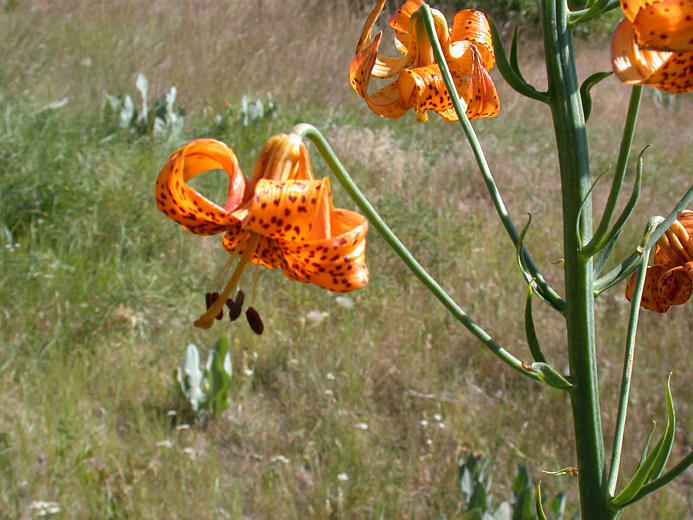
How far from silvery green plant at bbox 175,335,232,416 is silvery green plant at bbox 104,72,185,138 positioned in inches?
63.8

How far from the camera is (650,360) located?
259cm

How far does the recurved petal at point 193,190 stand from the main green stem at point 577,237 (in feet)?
1.10

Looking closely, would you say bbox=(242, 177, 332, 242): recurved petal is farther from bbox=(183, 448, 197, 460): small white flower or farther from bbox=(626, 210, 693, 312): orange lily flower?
bbox=(183, 448, 197, 460): small white flower

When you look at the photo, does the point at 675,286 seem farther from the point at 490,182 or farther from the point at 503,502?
the point at 503,502

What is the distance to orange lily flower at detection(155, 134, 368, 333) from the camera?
741 millimetres

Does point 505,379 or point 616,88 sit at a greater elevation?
point 616,88

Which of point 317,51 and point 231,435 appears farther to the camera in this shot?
point 317,51

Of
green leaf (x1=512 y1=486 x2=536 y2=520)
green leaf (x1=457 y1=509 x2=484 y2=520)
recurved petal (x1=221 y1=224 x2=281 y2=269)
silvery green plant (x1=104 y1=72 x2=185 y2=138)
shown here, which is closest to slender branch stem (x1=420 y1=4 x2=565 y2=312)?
recurved petal (x1=221 y1=224 x2=281 y2=269)

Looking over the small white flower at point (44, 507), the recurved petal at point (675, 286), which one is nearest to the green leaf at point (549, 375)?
the recurved petal at point (675, 286)

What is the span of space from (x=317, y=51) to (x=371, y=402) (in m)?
3.33

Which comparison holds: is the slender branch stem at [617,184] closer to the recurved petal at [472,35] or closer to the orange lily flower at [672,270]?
the orange lily flower at [672,270]

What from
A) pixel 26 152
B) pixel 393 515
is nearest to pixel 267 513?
pixel 393 515

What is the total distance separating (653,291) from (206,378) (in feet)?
5.32

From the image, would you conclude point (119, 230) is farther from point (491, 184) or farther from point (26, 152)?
point (491, 184)
